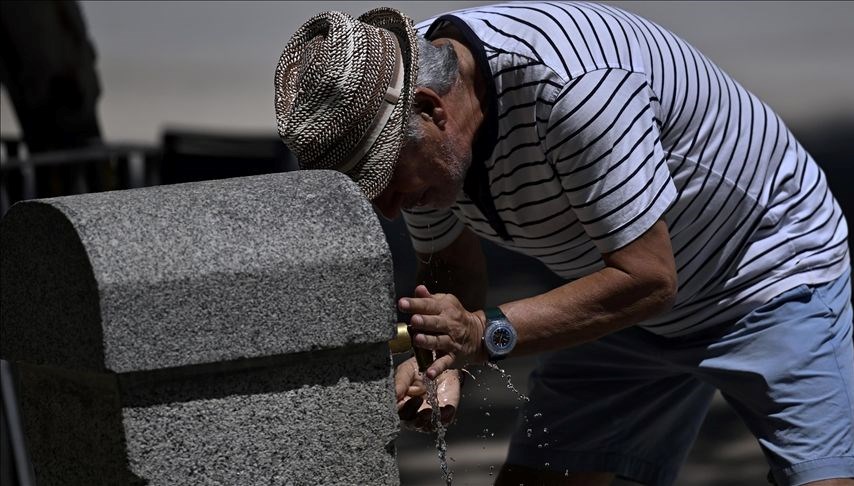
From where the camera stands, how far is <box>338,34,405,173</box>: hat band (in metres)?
2.41

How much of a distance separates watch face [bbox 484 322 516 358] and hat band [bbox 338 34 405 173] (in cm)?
38

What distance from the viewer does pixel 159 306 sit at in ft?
6.33

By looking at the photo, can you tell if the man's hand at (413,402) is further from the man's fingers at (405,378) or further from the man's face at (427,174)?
the man's face at (427,174)

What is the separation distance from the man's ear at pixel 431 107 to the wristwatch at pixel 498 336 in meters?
0.39

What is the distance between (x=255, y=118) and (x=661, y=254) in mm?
19272

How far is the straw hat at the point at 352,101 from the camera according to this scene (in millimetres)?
2361

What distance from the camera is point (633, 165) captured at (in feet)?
7.93

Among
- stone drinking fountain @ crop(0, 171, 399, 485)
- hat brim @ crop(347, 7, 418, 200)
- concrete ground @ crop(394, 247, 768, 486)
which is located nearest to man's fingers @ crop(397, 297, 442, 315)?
stone drinking fountain @ crop(0, 171, 399, 485)

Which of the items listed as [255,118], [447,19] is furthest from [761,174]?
[255,118]

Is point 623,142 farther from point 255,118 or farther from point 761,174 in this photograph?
point 255,118

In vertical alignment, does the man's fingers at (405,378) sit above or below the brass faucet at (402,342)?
below

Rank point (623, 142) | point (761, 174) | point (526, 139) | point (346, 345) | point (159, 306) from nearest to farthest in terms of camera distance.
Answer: point (159, 306)
point (346, 345)
point (623, 142)
point (526, 139)
point (761, 174)

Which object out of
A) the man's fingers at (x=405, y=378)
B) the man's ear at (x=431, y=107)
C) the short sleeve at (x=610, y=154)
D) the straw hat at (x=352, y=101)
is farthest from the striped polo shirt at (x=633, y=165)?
the man's fingers at (x=405, y=378)

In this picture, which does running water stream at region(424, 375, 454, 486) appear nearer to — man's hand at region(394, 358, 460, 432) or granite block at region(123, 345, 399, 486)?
man's hand at region(394, 358, 460, 432)
